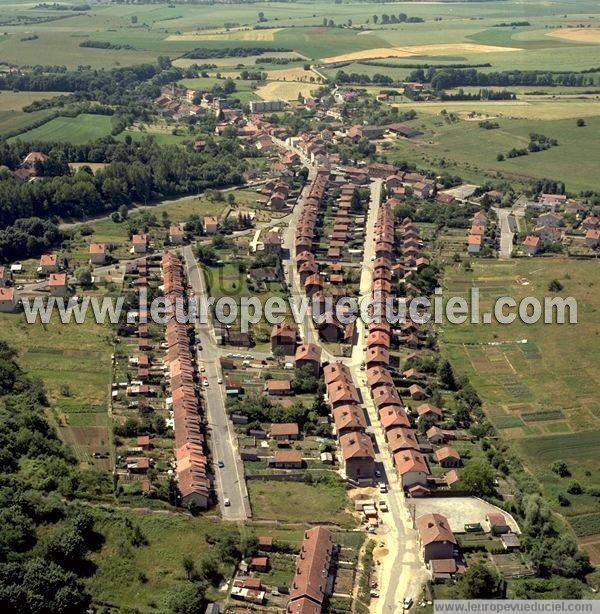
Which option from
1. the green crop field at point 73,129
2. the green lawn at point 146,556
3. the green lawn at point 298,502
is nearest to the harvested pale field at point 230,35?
the green crop field at point 73,129

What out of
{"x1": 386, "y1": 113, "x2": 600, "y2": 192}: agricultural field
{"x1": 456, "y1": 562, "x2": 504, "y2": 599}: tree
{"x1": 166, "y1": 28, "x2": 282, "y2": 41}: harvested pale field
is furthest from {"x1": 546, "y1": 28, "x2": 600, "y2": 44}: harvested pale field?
{"x1": 456, "y1": 562, "x2": 504, "y2": 599}: tree

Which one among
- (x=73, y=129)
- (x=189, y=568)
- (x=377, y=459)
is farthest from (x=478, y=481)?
(x=73, y=129)

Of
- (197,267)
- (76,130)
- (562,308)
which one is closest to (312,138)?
(76,130)

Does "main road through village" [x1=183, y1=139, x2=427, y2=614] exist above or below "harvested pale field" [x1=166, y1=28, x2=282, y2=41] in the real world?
below

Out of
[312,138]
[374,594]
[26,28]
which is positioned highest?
[26,28]

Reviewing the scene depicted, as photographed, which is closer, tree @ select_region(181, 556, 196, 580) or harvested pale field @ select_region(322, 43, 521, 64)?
tree @ select_region(181, 556, 196, 580)

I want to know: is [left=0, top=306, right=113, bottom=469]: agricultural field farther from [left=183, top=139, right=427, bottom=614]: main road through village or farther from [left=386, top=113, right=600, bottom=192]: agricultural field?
[left=386, top=113, right=600, bottom=192]: agricultural field

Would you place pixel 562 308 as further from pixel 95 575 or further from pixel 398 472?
pixel 95 575
